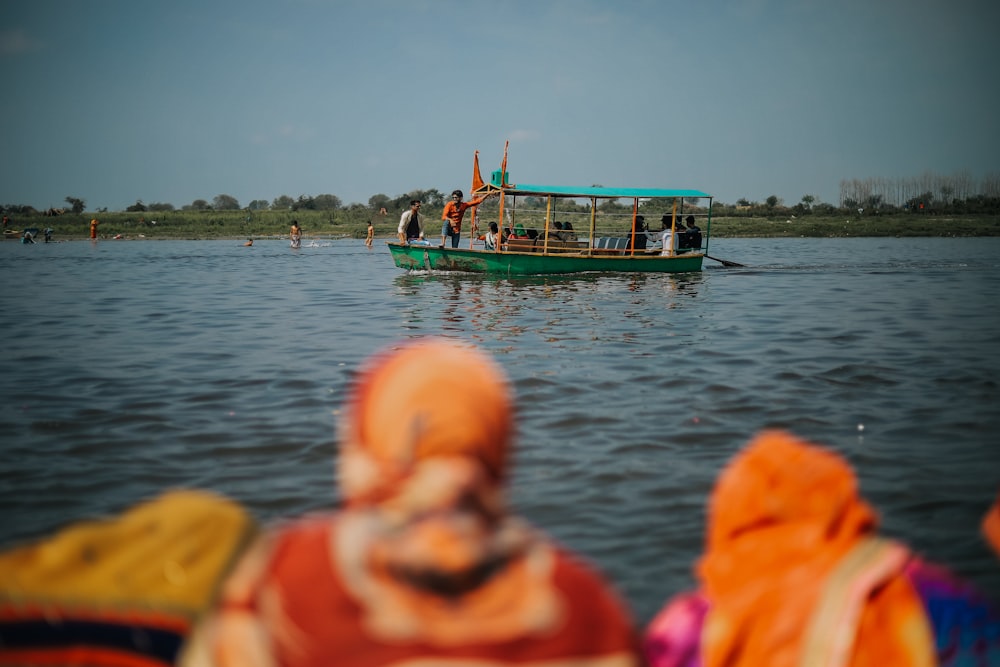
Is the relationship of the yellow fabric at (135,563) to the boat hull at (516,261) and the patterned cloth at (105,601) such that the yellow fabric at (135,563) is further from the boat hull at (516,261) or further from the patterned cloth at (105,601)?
the boat hull at (516,261)

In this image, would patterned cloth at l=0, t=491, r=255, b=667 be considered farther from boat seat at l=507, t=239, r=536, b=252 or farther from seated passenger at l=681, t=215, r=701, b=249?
seated passenger at l=681, t=215, r=701, b=249

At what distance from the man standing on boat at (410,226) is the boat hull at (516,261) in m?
0.53

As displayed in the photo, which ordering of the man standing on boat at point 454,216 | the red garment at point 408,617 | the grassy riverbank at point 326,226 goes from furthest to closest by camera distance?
the grassy riverbank at point 326,226 → the man standing on boat at point 454,216 → the red garment at point 408,617

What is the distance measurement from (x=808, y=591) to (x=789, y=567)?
8 centimetres

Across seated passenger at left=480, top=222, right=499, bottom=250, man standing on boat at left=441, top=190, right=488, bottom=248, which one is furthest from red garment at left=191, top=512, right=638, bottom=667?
seated passenger at left=480, top=222, right=499, bottom=250

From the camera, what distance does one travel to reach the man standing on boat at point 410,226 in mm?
21533

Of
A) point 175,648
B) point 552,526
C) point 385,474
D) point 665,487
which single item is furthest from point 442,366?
point 665,487

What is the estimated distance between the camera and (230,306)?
1597 centimetres

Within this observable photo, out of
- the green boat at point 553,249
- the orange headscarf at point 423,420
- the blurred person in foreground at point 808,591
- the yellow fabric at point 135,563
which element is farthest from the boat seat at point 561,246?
the orange headscarf at point 423,420

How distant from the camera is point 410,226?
22.1 meters

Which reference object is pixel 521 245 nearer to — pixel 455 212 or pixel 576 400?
pixel 455 212

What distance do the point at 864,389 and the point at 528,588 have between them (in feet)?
25.1

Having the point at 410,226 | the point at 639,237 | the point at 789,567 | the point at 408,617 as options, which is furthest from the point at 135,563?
the point at 639,237

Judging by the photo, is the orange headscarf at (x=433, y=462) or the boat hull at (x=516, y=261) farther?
the boat hull at (x=516, y=261)
